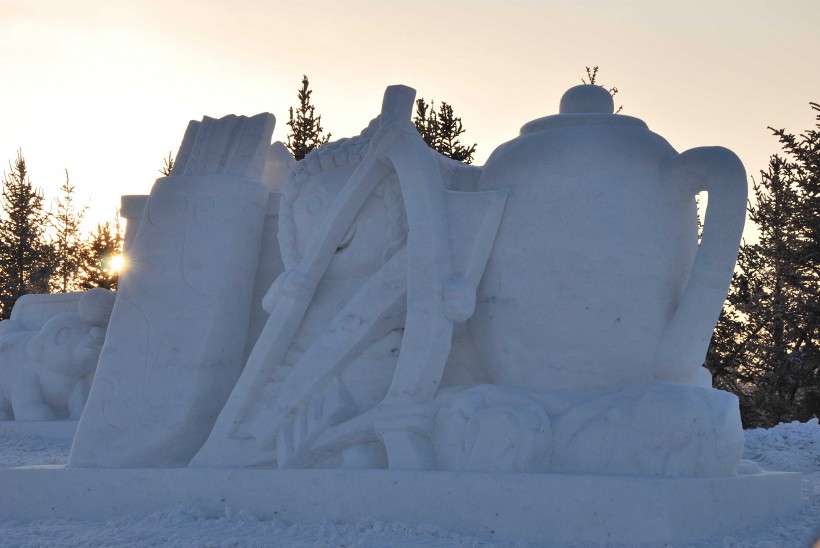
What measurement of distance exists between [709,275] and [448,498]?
1.47 metres

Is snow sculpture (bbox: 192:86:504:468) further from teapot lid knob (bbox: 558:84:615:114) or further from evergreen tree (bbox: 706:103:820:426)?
evergreen tree (bbox: 706:103:820:426)

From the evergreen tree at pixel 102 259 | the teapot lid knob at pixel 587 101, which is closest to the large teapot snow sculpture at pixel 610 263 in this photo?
the teapot lid knob at pixel 587 101

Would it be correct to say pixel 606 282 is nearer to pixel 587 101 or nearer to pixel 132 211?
pixel 587 101

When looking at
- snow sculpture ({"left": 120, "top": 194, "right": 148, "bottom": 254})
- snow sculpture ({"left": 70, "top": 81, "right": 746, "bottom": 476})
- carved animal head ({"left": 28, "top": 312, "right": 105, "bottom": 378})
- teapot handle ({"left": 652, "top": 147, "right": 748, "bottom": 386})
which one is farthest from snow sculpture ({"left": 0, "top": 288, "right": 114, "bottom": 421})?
teapot handle ({"left": 652, "top": 147, "right": 748, "bottom": 386})

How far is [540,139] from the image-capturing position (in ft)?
13.9

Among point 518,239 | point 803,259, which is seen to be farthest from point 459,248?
point 803,259

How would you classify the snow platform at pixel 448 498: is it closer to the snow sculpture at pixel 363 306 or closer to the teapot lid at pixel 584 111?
the snow sculpture at pixel 363 306

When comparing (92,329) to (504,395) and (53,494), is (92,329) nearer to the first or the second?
(53,494)

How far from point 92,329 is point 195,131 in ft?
11.7

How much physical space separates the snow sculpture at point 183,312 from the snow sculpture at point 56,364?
329 centimetres

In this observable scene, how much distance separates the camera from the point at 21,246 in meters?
22.3

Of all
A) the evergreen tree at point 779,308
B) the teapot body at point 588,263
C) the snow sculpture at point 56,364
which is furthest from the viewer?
the evergreen tree at point 779,308

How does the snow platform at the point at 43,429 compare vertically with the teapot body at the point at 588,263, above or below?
below

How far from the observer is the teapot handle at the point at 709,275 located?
3824mm
